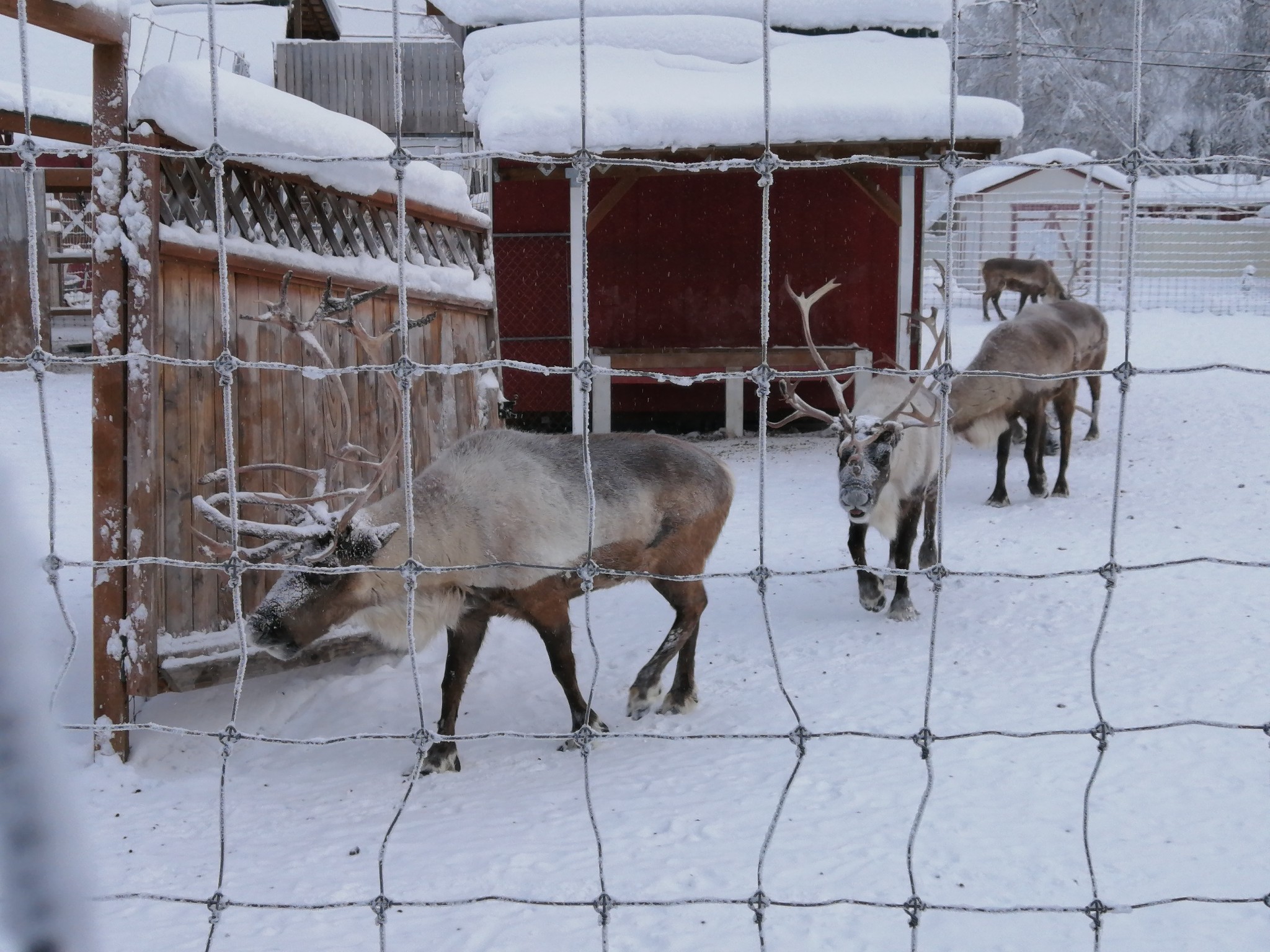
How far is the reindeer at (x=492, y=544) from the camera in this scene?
4031 millimetres

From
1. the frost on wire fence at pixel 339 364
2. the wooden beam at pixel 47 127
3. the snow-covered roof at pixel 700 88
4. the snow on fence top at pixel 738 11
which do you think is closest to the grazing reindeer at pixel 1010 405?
the snow-covered roof at pixel 700 88

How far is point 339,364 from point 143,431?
103 centimetres

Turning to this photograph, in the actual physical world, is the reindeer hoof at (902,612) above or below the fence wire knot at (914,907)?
below

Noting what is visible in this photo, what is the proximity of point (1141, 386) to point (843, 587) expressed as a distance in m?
6.69

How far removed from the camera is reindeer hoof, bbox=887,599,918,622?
222 inches

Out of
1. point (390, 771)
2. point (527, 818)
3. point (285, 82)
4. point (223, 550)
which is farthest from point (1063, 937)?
point (285, 82)

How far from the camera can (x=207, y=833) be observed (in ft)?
11.9

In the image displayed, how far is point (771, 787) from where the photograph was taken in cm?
377

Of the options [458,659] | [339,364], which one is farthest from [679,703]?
[339,364]

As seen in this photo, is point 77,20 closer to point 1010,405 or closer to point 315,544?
point 315,544

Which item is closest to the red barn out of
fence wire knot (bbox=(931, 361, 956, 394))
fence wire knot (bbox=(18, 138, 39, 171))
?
fence wire knot (bbox=(18, 138, 39, 171))

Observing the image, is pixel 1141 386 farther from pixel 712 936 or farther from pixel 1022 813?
pixel 712 936

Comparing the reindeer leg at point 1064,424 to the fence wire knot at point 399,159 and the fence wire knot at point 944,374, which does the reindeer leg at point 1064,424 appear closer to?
the fence wire knot at point 944,374

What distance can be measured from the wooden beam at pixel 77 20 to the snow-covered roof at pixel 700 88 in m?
4.00
